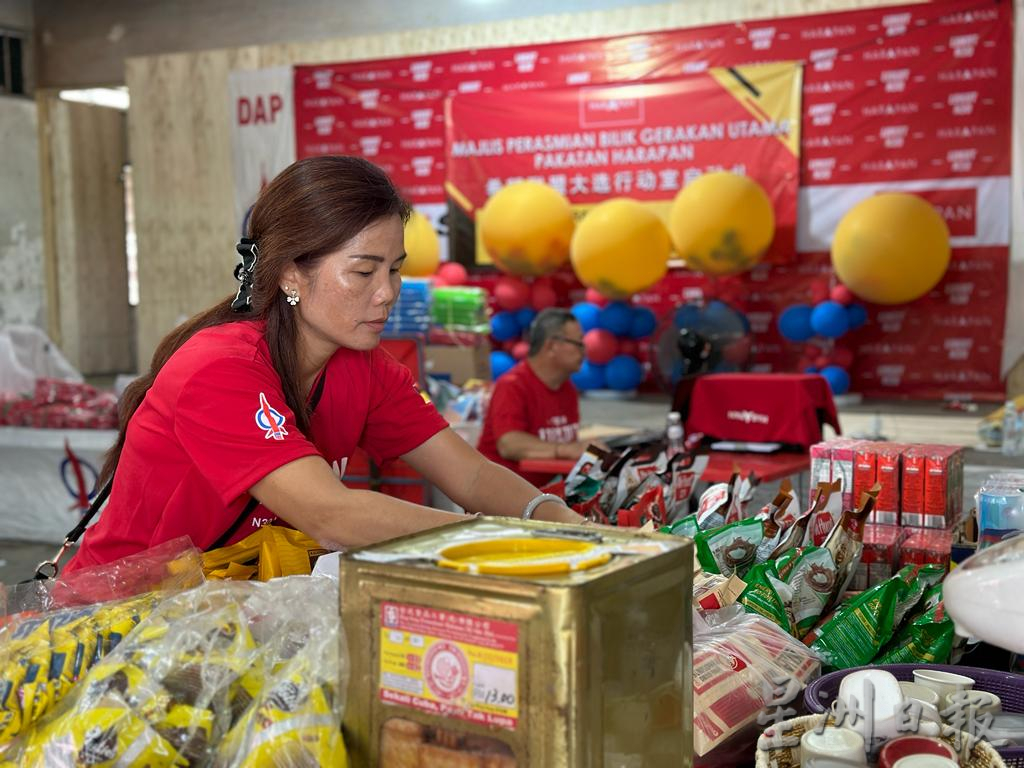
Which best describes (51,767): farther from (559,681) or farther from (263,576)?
(263,576)

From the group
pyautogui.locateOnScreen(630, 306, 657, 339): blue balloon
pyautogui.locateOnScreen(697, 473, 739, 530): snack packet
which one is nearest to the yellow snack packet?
pyautogui.locateOnScreen(697, 473, 739, 530): snack packet

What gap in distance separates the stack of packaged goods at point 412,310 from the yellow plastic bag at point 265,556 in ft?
15.9

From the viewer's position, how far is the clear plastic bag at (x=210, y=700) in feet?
3.20

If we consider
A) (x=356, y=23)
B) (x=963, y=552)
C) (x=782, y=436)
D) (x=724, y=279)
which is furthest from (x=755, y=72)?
(x=963, y=552)

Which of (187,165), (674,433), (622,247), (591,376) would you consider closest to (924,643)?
(674,433)

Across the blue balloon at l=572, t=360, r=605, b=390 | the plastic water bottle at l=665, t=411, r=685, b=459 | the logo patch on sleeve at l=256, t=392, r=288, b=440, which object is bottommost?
the blue balloon at l=572, t=360, r=605, b=390

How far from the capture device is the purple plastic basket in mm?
1237

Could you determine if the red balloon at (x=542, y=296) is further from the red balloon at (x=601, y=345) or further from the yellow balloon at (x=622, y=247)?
the yellow balloon at (x=622, y=247)

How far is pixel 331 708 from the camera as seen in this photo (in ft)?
3.28

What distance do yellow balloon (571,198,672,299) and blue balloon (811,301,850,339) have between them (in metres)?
1.18

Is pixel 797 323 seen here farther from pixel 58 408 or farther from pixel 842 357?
pixel 58 408

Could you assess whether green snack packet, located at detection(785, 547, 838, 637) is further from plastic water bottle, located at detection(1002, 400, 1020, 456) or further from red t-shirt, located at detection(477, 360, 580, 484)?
plastic water bottle, located at detection(1002, 400, 1020, 456)

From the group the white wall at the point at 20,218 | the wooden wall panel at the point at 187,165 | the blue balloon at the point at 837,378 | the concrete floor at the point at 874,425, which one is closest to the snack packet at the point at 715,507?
the concrete floor at the point at 874,425

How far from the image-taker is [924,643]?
4.89 feet
